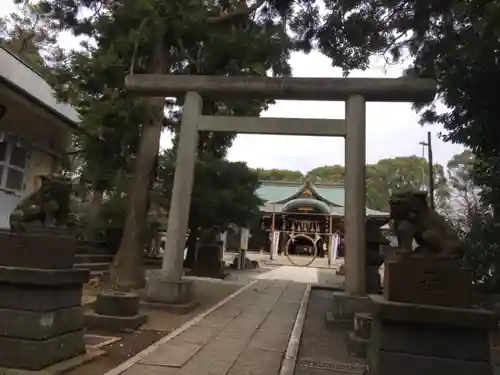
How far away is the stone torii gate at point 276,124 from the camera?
838 cm

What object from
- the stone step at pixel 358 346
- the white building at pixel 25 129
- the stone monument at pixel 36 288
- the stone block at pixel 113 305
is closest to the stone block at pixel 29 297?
the stone monument at pixel 36 288

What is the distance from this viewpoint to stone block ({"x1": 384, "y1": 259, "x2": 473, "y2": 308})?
3877 millimetres

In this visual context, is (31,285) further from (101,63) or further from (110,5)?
(110,5)

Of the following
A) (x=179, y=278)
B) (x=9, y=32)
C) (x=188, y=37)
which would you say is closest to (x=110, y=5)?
(x=188, y=37)

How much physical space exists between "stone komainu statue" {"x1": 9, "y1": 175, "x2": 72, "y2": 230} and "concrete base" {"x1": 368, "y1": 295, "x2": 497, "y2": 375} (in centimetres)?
339

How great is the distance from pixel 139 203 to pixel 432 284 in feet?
25.2

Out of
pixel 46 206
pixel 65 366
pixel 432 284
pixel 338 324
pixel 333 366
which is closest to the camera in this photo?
pixel 432 284

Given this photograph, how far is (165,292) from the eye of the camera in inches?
339

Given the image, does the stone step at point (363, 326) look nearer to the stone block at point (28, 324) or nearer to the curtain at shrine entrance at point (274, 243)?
the stone block at point (28, 324)

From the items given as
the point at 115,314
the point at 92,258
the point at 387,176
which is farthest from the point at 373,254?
the point at 387,176

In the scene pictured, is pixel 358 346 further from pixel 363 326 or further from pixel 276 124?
pixel 276 124

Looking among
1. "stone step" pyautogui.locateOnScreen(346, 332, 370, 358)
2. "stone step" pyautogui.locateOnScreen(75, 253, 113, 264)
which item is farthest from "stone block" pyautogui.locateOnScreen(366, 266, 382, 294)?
"stone step" pyautogui.locateOnScreen(75, 253, 113, 264)

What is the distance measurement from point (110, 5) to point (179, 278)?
19.4 feet

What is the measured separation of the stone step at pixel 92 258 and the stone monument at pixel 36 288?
7756mm
